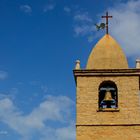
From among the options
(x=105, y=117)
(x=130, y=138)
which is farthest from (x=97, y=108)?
(x=130, y=138)

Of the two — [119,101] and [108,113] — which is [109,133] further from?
[119,101]

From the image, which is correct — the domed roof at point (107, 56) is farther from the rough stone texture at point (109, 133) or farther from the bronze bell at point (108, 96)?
the rough stone texture at point (109, 133)

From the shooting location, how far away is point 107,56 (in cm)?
2344

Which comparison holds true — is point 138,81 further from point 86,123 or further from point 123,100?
point 86,123

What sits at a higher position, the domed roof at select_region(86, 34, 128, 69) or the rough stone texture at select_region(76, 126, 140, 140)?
the domed roof at select_region(86, 34, 128, 69)

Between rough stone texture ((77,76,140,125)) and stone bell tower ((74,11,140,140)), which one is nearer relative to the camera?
stone bell tower ((74,11,140,140))

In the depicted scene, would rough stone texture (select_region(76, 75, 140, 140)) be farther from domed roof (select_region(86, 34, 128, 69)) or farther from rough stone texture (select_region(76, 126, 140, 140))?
domed roof (select_region(86, 34, 128, 69))

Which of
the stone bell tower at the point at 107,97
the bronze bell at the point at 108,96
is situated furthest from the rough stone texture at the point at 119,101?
the bronze bell at the point at 108,96

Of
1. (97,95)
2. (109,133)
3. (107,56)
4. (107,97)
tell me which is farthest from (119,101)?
(107,56)

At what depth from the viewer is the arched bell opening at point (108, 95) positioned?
22625mm

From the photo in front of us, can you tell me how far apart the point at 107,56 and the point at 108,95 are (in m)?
1.85

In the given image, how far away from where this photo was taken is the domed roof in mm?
23172

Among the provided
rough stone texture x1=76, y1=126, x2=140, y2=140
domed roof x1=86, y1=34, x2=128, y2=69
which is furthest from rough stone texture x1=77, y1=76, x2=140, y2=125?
domed roof x1=86, y1=34, x2=128, y2=69

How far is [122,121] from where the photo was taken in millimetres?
21812
